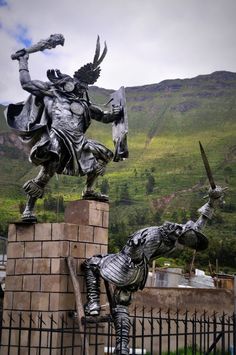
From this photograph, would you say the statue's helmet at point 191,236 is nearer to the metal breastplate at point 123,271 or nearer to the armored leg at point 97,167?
the metal breastplate at point 123,271

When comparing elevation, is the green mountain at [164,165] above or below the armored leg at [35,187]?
above

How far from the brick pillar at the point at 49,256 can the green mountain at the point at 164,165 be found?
39.6 metres

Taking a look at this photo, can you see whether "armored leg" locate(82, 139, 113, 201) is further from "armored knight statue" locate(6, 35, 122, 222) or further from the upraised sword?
the upraised sword

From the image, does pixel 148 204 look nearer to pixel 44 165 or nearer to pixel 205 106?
pixel 205 106

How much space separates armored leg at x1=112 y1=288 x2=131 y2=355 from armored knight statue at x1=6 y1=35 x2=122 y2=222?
177cm

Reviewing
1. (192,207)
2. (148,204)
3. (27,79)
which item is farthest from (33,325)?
(148,204)

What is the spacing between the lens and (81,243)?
751cm

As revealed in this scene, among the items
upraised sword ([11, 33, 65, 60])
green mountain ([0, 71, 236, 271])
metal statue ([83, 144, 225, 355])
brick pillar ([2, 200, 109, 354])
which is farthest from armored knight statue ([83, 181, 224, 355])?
green mountain ([0, 71, 236, 271])

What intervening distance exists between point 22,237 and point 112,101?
8.39ft

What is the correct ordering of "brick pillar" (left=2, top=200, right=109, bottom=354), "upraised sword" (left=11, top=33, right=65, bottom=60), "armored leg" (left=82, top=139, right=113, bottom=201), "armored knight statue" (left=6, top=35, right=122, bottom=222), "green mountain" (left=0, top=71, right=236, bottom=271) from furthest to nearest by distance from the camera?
"green mountain" (left=0, top=71, right=236, bottom=271)
"upraised sword" (left=11, top=33, right=65, bottom=60)
"armored leg" (left=82, top=139, right=113, bottom=201)
"armored knight statue" (left=6, top=35, right=122, bottom=222)
"brick pillar" (left=2, top=200, right=109, bottom=354)

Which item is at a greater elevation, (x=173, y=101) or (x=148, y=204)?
(x=173, y=101)

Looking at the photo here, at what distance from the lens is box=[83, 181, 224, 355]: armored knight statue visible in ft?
22.1

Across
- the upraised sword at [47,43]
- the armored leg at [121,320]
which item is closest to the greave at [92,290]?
the armored leg at [121,320]

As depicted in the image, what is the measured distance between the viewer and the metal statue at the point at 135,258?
673 centimetres
